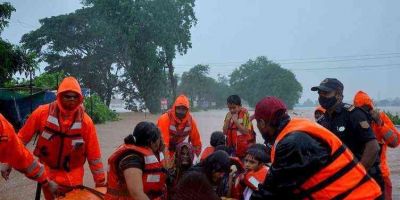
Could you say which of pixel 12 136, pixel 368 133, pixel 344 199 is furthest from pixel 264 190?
pixel 12 136

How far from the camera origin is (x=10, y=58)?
15.1 m

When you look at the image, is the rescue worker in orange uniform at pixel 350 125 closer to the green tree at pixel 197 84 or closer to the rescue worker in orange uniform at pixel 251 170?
the rescue worker in orange uniform at pixel 251 170

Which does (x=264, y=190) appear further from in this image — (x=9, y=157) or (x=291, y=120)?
(x=9, y=157)

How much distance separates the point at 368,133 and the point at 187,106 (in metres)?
3.02

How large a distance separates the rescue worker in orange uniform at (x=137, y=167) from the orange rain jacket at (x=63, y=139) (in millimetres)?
1011

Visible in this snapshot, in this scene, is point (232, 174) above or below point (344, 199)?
below

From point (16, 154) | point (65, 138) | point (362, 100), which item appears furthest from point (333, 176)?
point (65, 138)

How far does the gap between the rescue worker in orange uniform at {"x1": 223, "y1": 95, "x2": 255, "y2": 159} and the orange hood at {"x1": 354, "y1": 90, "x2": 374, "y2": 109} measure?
1949mm

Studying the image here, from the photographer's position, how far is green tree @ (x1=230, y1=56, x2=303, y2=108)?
8125 centimetres

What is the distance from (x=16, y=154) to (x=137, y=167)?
3.26 feet

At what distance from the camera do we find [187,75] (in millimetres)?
85188

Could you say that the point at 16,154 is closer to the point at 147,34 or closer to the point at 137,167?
the point at 137,167

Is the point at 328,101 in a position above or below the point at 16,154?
above

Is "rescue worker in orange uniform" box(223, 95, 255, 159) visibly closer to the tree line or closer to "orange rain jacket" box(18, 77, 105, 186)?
"orange rain jacket" box(18, 77, 105, 186)
